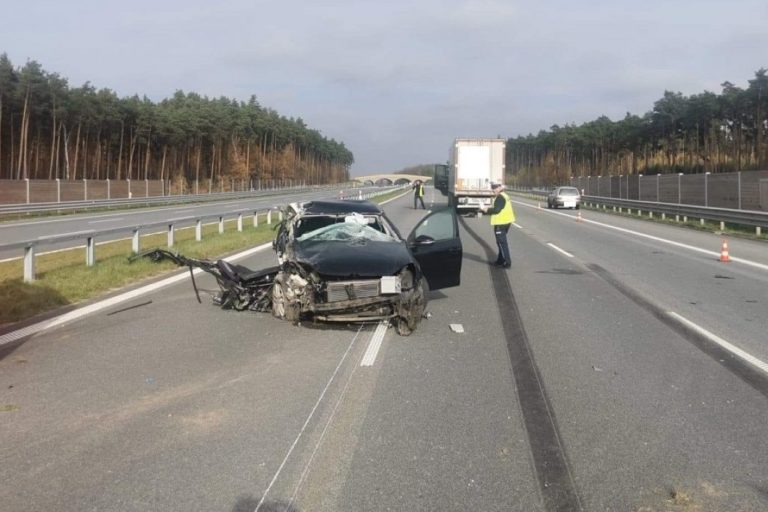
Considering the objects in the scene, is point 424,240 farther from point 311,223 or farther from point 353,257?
point 311,223

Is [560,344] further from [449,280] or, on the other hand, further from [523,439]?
[523,439]

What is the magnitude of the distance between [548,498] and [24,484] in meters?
3.04

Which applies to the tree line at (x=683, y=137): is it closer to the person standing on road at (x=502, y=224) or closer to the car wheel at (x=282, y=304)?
the person standing on road at (x=502, y=224)

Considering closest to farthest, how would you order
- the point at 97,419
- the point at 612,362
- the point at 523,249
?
1. the point at 97,419
2. the point at 612,362
3. the point at 523,249

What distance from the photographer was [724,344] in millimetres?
7926

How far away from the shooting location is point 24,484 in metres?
4.18

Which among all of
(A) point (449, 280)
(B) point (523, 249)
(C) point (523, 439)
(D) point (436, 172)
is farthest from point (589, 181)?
(C) point (523, 439)

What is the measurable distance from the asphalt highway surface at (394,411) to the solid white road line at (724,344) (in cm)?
4

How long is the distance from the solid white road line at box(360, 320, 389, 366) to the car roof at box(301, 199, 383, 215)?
2.36 metres

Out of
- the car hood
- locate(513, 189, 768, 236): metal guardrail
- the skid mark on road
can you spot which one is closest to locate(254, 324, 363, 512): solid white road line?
the car hood

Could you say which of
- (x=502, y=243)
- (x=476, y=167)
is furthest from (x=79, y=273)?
(x=476, y=167)

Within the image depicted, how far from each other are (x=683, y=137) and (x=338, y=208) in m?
84.4

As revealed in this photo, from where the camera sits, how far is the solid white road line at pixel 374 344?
7.13 m

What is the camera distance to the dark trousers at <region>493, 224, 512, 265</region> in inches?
609
